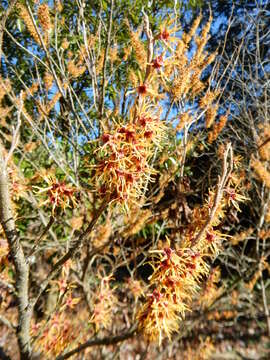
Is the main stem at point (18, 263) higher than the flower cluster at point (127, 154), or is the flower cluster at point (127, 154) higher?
the flower cluster at point (127, 154)

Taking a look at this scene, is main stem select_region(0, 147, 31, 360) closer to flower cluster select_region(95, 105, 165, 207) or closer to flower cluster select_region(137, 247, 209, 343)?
flower cluster select_region(95, 105, 165, 207)

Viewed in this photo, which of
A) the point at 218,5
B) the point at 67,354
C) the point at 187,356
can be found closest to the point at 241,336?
the point at 187,356

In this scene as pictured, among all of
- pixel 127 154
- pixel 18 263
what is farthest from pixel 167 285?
pixel 18 263

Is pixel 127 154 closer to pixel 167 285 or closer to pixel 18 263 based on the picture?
pixel 167 285

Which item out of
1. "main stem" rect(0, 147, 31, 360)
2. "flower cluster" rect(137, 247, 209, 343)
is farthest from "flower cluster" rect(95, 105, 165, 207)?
"main stem" rect(0, 147, 31, 360)

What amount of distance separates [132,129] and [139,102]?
0.07 m

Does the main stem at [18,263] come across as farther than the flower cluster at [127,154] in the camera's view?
Yes

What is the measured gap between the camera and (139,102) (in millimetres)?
638

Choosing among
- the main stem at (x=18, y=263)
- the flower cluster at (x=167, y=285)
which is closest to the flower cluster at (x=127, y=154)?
the flower cluster at (x=167, y=285)

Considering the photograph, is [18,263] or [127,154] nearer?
[127,154]

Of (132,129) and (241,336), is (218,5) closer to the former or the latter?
(132,129)

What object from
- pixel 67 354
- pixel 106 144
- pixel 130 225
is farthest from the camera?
pixel 130 225

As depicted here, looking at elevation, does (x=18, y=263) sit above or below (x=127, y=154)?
below

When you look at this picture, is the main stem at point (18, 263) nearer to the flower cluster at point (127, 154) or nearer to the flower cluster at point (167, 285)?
the flower cluster at point (127, 154)
